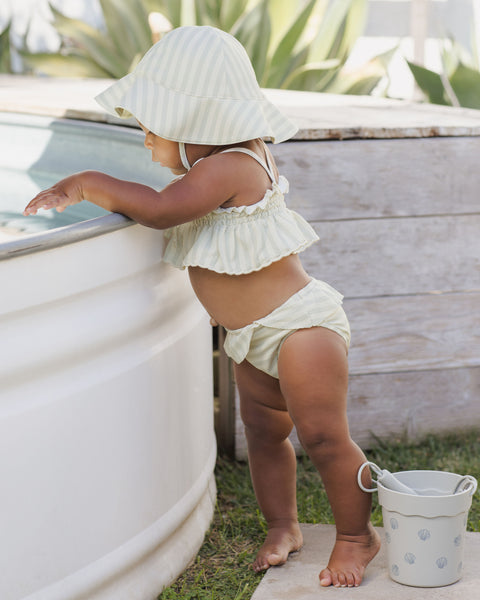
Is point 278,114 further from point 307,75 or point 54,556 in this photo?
point 307,75

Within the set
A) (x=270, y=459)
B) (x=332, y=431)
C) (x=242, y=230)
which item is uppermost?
(x=242, y=230)

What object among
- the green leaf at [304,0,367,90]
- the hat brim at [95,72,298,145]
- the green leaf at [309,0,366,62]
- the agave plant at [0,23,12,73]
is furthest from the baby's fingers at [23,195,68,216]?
the agave plant at [0,23,12,73]

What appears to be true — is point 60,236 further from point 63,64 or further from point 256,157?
point 63,64

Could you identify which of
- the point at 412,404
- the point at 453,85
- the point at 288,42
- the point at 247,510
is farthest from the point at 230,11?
the point at 247,510

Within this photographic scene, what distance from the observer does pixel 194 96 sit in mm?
1338

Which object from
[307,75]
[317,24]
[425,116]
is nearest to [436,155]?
[425,116]

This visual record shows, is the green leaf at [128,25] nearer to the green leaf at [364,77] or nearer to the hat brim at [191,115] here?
the green leaf at [364,77]

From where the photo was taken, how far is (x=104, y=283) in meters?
1.28

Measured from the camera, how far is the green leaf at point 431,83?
2977 mm

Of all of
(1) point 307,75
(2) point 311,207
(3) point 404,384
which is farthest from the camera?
(1) point 307,75

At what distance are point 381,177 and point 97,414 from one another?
0.99 m

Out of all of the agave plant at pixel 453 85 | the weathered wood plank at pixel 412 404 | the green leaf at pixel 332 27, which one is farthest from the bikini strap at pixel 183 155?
the green leaf at pixel 332 27

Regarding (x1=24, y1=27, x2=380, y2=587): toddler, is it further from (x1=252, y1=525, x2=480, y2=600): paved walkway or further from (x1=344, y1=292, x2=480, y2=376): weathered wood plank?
(x1=344, y1=292, x2=480, y2=376): weathered wood plank

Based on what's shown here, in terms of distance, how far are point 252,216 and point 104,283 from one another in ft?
0.88
